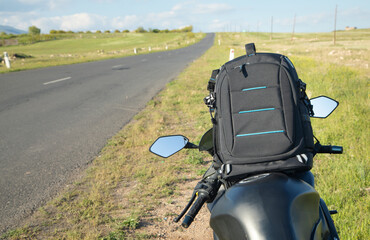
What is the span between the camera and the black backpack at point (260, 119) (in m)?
1.47

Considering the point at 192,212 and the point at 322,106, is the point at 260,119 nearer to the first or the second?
the point at 192,212

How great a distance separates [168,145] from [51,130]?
486 cm

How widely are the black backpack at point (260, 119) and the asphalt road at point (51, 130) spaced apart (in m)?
2.57

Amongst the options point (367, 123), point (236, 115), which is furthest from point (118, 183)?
point (367, 123)

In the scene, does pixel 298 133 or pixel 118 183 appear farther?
pixel 118 183

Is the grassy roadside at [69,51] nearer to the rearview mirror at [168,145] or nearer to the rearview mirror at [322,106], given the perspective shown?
the rearview mirror at [168,145]

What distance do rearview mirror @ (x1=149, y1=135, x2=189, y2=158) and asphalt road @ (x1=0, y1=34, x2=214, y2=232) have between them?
Answer: 210 cm

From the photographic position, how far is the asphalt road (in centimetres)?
363

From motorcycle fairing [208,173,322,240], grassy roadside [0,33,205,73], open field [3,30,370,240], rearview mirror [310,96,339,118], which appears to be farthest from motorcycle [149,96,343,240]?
grassy roadside [0,33,205,73]

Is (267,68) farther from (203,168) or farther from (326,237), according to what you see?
(203,168)

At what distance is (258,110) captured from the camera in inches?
61.3

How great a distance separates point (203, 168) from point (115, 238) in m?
1.80

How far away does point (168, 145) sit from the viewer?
1804 mm

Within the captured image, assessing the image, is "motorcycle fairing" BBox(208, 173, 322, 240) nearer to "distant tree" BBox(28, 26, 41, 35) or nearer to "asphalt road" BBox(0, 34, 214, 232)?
"asphalt road" BBox(0, 34, 214, 232)
